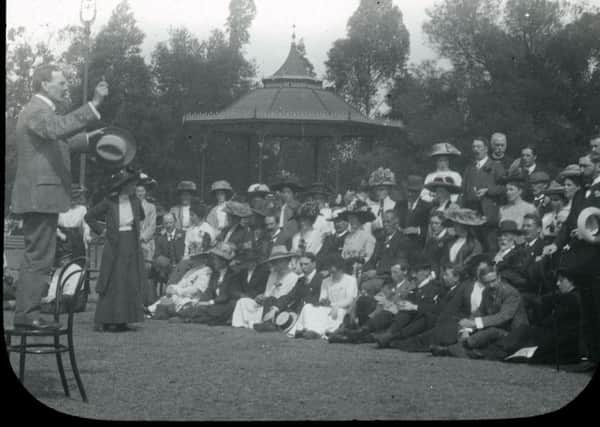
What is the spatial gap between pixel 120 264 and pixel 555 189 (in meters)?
4.26

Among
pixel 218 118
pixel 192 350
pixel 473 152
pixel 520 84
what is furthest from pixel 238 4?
pixel 473 152

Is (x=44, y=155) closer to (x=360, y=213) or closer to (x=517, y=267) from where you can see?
(x=517, y=267)

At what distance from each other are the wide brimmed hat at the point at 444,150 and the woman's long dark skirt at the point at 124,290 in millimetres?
3078

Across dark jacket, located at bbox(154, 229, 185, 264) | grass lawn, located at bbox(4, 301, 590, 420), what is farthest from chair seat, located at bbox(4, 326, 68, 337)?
dark jacket, located at bbox(154, 229, 185, 264)

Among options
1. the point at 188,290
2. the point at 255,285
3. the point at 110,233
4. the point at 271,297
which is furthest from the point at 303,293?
the point at 110,233

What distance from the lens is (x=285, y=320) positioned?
10195 millimetres

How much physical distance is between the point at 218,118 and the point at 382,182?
310 cm

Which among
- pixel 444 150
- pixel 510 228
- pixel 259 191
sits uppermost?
pixel 444 150

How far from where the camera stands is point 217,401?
6.02 metres

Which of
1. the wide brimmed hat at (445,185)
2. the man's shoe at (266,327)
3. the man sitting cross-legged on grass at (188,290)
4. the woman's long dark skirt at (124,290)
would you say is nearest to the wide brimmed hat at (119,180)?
the woman's long dark skirt at (124,290)

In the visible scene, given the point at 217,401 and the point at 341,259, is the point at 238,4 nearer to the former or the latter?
the point at 217,401

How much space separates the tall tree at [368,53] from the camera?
22.0ft

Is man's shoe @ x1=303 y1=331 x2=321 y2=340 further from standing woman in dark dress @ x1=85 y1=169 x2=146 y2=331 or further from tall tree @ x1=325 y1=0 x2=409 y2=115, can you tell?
tall tree @ x1=325 y1=0 x2=409 y2=115

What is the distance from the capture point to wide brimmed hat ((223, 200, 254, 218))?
11625 mm
